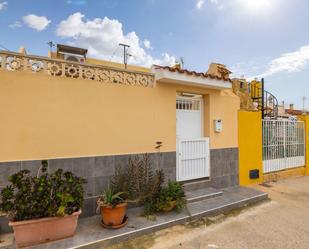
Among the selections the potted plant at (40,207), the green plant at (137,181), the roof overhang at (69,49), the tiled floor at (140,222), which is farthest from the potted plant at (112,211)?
the roof overhang at (69,49)

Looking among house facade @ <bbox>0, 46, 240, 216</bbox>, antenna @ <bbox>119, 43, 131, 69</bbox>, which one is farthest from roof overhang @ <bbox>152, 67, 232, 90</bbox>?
antenna @ <bbox>119, 43, 131, 69</bbox>

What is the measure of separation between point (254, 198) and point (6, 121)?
19.9 ft

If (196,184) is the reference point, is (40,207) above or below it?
above

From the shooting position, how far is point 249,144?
6.73m

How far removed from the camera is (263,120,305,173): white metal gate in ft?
24.0

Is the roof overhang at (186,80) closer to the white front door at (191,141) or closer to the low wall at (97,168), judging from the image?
the white front door at (191,141)

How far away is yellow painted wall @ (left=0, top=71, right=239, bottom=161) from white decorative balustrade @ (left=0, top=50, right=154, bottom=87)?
0.41ft

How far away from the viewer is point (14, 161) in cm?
348

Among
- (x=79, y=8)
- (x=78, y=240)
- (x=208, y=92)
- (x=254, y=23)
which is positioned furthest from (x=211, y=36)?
(x=78, y=240)

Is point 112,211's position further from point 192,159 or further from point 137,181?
point 192,159

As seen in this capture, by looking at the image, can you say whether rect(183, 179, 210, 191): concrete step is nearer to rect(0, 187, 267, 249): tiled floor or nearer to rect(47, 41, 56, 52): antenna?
rect(0, 187, 267, 249): tiled floor

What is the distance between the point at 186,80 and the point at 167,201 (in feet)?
9.76

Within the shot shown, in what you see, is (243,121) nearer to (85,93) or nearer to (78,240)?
(85,93)

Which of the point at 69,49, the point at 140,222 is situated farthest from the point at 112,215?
the point at 69,49
